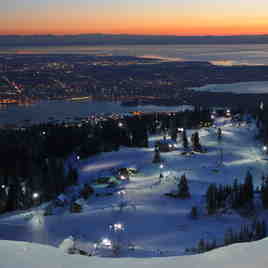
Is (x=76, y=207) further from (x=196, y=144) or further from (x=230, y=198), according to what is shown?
(x=196, y=144)

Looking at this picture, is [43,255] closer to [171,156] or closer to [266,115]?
[171,156]

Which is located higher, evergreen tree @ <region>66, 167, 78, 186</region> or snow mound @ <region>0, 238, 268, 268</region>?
snow mound @ <region>0, 238, 268, 268</region>

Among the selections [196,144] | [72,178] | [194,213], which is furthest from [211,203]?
[196,144]

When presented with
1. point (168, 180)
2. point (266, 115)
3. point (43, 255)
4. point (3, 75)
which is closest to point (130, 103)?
point (266, 115)

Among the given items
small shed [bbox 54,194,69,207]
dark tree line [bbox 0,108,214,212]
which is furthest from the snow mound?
dark tree line [bbox 0,108,214,212]

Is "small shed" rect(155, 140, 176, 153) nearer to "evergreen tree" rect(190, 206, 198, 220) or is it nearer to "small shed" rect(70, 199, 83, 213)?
"small shed" rect(70, 199, 83, 213)

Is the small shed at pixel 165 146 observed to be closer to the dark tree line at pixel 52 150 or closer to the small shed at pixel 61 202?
the dark tree line at pixel 52 150
